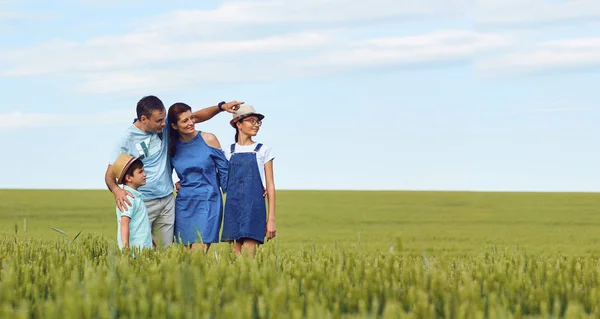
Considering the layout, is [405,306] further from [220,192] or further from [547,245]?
[547,245]

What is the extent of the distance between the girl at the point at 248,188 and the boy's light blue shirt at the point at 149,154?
0.69 m

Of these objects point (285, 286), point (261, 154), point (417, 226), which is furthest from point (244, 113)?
point (417, 226)

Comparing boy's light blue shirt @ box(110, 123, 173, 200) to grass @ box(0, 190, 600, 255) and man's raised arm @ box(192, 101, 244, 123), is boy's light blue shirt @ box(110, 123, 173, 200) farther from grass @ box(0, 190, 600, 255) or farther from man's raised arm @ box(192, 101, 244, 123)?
grass @ box(0, 190, 600, 255)

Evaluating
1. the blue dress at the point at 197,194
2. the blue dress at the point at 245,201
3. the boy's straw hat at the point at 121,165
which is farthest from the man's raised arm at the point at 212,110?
the boy's straw hat at the point at 121,165

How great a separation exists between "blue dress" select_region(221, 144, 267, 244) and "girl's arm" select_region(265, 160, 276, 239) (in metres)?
0.09

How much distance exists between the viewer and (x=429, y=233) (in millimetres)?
20328

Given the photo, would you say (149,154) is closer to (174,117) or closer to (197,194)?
(174,117)

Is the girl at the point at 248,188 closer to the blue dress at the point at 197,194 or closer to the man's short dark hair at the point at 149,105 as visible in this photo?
the blue dress at the point at 197,194

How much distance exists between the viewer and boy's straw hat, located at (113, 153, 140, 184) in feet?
27.2

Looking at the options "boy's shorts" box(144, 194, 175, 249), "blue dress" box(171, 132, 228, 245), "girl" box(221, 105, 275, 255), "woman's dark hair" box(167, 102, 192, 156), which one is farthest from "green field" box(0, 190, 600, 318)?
"woman's dark hair" box(167, 102, 192, 156)

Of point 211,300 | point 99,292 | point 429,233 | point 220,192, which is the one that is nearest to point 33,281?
point 99,292

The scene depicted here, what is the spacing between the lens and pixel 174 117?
8766 millimetres

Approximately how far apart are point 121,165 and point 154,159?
1.34 ft

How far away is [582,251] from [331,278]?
12.4 metres
